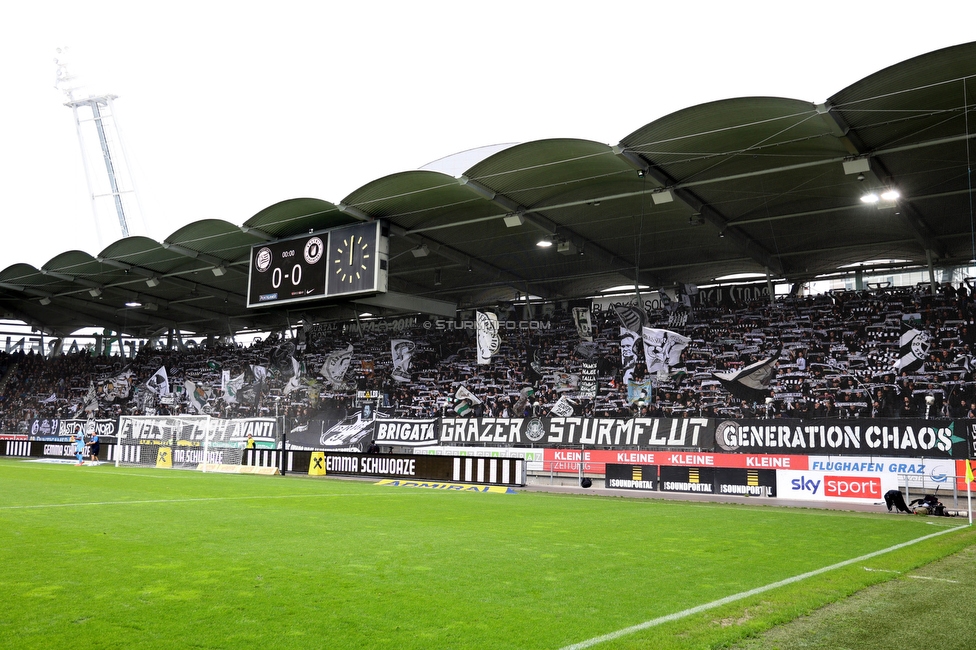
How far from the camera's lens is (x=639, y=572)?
8.20 m

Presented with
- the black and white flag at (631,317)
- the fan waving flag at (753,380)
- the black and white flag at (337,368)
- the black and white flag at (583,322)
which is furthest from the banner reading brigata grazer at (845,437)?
the black and white flag at (337,368)

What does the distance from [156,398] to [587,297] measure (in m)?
26.6

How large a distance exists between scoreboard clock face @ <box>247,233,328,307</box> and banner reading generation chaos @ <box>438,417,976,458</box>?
883 centimetres

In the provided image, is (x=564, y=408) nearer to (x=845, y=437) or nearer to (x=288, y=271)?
(x=845, y=437)

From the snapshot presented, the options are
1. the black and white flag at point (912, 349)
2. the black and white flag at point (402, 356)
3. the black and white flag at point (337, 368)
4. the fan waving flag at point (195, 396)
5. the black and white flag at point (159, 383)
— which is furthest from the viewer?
the black and white flag at point (159, 383)

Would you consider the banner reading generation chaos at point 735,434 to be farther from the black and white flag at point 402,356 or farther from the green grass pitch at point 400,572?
the green grass pitch at point 400,572

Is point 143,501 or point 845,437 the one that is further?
point 845,437

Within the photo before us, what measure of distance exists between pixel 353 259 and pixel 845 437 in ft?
59.0

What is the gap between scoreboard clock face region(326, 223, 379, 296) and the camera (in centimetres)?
2753

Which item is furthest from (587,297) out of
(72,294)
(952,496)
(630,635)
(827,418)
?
(630,635)

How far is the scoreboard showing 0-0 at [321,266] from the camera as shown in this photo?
27672mm

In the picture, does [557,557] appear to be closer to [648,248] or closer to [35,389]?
[648,248]

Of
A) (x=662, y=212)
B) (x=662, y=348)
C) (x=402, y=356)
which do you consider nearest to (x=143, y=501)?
(x=662, y=212)

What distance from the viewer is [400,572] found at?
25.4 feet
